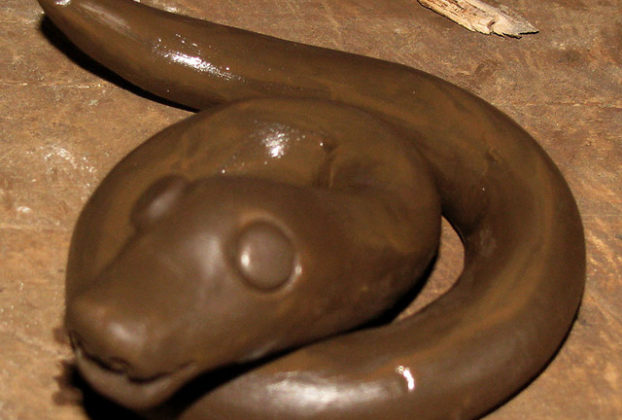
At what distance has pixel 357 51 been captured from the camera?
246cm

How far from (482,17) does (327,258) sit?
1.43 metres

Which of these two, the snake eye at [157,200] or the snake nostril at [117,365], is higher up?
the snake eye at [157,200]

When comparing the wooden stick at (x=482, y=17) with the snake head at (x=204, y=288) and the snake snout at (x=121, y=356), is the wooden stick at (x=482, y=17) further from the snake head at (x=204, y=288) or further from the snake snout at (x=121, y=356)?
the snake snout at (x=121, y=356)

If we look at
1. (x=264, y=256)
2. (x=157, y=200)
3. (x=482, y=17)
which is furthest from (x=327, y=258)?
(x=482, y=17)

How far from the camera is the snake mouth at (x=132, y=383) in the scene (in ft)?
4.17

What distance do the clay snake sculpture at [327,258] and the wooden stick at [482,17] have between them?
653 mm

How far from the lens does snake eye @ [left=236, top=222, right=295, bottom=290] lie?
1281 millimetres

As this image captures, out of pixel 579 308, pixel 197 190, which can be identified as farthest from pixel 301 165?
pixel 579 308

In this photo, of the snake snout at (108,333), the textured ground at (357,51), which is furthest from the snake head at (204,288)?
the textured ground at (357,51)

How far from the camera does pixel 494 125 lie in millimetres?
1861

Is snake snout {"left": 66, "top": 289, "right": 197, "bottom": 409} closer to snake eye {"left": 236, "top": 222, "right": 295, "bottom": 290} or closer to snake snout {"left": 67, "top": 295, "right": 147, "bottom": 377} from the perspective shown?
snake snout {"left": 67, "top": 295, "right": 147, "bottom": 377}

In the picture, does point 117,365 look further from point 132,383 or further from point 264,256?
point 264,256

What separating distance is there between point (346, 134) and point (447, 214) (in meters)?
0.37

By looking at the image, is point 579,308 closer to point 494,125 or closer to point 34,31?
point 494,125
